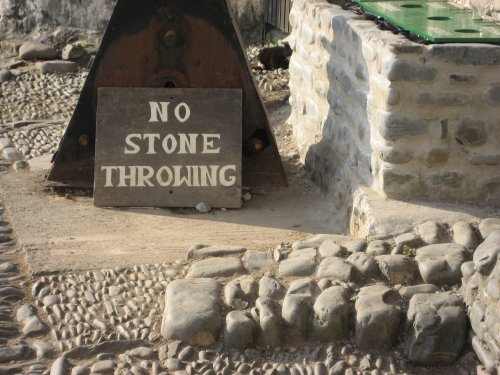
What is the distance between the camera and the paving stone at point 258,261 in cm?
469

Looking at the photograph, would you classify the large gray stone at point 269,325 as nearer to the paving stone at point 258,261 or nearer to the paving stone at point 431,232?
the paving stone at point 258,261

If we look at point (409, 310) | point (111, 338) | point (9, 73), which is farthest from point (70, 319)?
point (9, 73)

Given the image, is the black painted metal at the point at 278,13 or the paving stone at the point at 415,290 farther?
the black painted metal at the point at 278,13

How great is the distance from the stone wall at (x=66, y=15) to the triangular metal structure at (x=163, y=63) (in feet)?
16.3

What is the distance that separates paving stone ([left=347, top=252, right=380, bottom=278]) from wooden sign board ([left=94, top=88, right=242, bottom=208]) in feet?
5.01

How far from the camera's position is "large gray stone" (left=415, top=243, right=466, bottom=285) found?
4461 millimetres

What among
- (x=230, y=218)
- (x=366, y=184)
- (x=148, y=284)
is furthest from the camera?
(x=230, y=218)

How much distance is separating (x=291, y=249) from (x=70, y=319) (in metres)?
1.21

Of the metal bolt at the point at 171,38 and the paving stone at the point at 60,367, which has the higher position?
the metal bolt at the point at 171,38

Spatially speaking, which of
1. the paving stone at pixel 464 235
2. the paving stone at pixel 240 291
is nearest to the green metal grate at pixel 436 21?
the paving stone at pixel 464 235

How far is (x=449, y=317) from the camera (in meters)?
4.18

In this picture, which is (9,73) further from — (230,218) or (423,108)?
(423,108)

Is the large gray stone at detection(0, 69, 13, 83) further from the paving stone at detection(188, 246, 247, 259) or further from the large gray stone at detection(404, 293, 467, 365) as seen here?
Answer: the large gray stone at detection(404, 293, 467, 365)

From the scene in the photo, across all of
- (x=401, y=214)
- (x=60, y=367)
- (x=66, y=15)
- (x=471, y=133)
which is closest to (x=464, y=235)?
(x=401, y=214)
